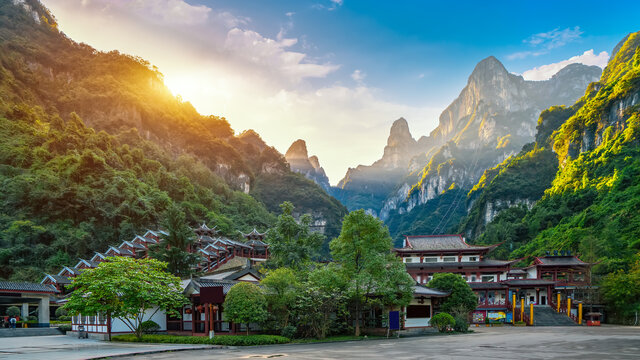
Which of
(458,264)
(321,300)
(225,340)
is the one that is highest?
(321,300)

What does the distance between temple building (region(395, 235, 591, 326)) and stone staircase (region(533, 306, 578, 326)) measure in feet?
7.47

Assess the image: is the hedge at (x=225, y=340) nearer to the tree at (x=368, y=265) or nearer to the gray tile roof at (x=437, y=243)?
the tree at (x=368, y=265)

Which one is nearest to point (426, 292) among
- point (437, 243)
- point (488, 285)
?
point (488, 285)

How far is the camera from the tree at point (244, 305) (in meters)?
24.4

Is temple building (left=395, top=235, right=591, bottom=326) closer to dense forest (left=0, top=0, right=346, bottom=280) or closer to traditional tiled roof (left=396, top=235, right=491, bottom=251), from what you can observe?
traditional tiled roof (left=396, top=235, right=491, bottom=251)

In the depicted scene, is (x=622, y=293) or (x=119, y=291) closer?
(x=119, y=291)

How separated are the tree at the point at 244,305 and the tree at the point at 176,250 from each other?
26.5 metres

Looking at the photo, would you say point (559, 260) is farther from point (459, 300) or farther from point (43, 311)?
point (43, 311)

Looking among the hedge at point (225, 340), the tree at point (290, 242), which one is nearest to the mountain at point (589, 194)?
the tree at point (290, 242)

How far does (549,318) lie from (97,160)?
239ft

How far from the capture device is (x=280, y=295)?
26.7 metres

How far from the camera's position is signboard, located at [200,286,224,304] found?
2528 centimetres

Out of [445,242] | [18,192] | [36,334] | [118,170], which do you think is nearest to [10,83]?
[118,170]

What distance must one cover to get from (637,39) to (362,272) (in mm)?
131870
